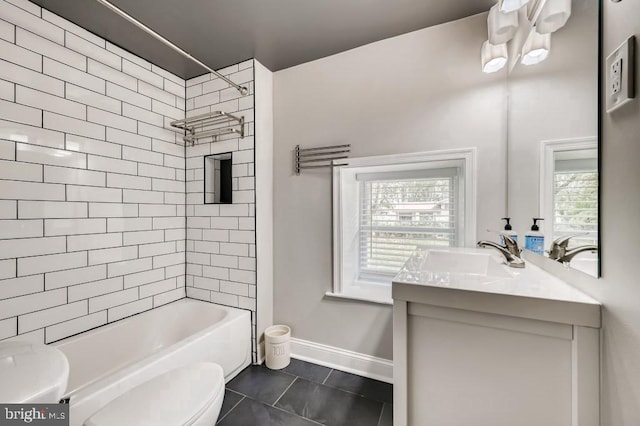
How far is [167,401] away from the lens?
1.01m

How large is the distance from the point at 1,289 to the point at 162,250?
3.04 ft

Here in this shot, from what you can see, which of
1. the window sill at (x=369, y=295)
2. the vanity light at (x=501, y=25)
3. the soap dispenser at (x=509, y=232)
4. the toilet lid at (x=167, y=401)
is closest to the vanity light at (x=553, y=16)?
the vanity light at (x=501, y=25)

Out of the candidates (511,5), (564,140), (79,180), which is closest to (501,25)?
(511,5)

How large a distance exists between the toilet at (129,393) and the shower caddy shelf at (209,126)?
5.58 feet

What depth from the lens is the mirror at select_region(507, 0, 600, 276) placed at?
2.59 ft

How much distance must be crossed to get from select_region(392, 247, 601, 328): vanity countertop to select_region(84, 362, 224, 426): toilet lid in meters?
0.89

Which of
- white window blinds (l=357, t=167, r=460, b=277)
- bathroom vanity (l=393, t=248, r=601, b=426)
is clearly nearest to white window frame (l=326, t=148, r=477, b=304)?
white window blinds (l=357, t=167, r=460, b=277)

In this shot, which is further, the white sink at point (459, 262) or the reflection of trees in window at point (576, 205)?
the white sink at point (459, 262)

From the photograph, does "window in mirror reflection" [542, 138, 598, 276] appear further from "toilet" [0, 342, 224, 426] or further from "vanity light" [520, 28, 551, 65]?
"toilet" [0, 342, 224, 426]

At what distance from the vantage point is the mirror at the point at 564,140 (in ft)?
2.59

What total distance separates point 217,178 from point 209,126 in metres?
0.47

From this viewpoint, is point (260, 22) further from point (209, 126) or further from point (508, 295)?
point (508, 295)

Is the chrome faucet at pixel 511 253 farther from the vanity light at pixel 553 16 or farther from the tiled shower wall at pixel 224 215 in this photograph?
the tiled shower wall at pixel 224 215

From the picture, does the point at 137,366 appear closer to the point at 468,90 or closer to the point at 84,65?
the point at 84,65
